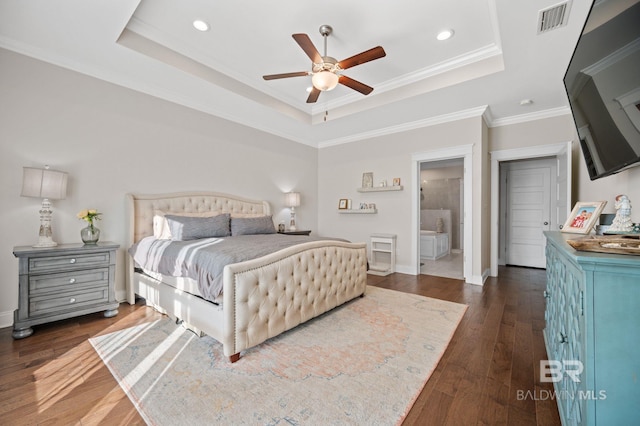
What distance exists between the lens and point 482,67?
10.3 feet

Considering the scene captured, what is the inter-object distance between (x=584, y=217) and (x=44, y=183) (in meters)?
4.78

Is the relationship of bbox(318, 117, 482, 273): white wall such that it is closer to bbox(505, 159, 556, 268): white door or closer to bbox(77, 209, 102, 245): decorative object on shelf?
bbox(505, 159, 556, 268): white door

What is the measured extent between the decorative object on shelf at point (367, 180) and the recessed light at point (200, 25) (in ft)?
11.8

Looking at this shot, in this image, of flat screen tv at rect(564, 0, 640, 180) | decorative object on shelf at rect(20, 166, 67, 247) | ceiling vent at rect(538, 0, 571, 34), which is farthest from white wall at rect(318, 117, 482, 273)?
decorative object on shelf at rect(20, 166, 67, 247)

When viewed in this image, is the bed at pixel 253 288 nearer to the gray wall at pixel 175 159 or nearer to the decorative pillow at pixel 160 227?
the decorative pillow at pixel 160 227

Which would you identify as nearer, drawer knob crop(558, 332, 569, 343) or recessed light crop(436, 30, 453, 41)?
drawer knob crop(558, 332, 569, 343)

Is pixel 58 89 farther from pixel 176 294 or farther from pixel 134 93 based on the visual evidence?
pixel 176 294

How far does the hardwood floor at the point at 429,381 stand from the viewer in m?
1.50

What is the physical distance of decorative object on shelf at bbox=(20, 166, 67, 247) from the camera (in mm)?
2553

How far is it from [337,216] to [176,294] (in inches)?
152

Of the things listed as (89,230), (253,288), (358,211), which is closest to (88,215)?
(89,230)

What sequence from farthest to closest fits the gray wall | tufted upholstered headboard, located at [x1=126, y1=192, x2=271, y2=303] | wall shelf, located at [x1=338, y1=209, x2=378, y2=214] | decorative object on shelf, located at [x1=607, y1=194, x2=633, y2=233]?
wall shelf, located at [x1=338, y1=209, x2=378, y2=214] → tufted upholstered headboard, located at [x1=126, y1=192, x2=271, y2=303] → the gray wall → decorative object on shelf, located at [x1=607, y1=194, x2=633, y2=233]

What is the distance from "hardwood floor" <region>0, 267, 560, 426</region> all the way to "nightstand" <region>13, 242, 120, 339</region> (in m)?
0.15

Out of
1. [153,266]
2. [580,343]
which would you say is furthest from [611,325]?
[153,266]
